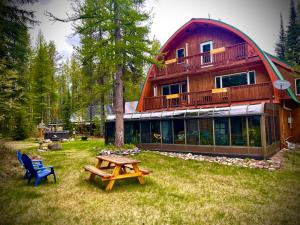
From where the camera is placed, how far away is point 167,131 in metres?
15.3

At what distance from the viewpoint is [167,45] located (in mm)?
19016

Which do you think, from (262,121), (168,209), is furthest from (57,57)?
(168,209)

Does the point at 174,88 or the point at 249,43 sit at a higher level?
the point at 249,43

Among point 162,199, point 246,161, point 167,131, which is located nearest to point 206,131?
point 167,131

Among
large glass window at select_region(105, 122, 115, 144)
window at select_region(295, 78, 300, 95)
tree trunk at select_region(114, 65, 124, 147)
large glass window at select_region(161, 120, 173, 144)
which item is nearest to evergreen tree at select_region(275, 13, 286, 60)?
window at select_region(295, 78, 300, 95)

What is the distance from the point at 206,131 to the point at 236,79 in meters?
5.13

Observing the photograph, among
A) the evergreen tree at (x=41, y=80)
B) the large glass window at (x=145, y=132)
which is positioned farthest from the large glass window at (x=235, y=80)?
the evergreen tree at (x=41, y=80)

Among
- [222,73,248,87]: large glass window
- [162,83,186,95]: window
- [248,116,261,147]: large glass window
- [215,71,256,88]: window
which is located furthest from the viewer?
[162,83,186,95]: window

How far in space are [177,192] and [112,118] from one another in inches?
500

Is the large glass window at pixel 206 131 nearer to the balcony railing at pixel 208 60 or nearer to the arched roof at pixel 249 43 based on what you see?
the arched roof at pixel 249 43

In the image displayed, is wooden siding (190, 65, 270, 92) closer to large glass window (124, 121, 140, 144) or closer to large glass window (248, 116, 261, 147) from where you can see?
large glass window (248, 116, 261, 147)

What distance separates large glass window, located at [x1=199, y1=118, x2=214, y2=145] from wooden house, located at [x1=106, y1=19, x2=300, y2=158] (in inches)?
2.4

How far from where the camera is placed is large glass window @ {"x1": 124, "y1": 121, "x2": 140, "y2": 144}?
55.6 ft

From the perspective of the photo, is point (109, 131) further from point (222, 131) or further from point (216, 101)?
point (222, 131)
